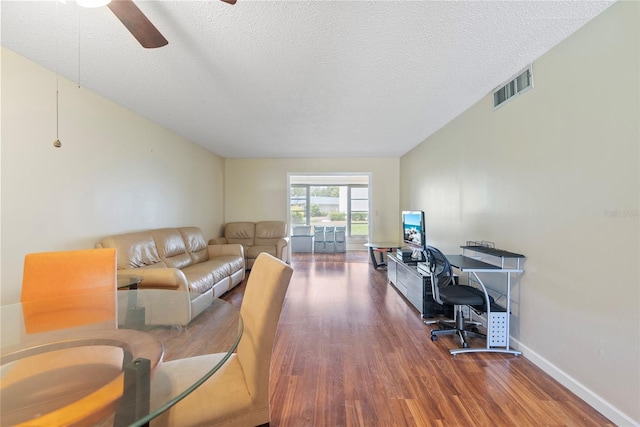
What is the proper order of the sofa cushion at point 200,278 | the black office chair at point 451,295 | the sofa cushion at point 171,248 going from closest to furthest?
the black office chair at point 451,295 < the sofa cushion at point 200,278 < the sofa cushion at point 171,248

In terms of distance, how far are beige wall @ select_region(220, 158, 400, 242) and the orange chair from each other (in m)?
4.48

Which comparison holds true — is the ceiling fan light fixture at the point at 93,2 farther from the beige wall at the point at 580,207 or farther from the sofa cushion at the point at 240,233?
the sofa cushion at the point at 240,233

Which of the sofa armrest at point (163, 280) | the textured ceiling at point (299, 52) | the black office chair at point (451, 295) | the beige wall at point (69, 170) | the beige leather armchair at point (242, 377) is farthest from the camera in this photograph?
the sofa armrest at point (163, 280)

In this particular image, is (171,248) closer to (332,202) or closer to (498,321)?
(498,321)

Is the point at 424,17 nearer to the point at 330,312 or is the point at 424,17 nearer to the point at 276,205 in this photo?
the point at 330,312

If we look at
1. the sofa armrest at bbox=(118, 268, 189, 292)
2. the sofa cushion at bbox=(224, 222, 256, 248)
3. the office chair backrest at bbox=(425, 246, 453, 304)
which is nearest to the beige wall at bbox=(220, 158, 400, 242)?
the sofa cushion at bbox=(224, 222, 256, 248)

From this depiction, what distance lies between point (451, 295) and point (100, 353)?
8.08 feet

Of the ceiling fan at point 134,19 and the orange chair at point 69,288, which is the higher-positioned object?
the ceiling fan at point 134,19

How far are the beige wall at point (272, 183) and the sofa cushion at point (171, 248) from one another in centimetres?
245

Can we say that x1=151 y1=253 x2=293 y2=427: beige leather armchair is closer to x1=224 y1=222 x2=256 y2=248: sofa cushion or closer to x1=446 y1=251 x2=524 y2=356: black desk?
x1=446 y1=251 x2=524 y2=356: black desk

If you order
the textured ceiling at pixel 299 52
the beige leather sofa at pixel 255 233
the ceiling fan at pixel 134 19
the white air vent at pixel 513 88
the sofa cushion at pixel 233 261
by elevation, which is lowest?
the sofa cushion at pixel 233 261

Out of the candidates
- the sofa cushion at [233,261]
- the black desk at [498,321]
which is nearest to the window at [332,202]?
the sofa cushion at [233,261]

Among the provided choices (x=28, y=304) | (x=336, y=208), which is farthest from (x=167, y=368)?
(x=336, y=208)

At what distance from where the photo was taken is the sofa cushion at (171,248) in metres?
3.23
